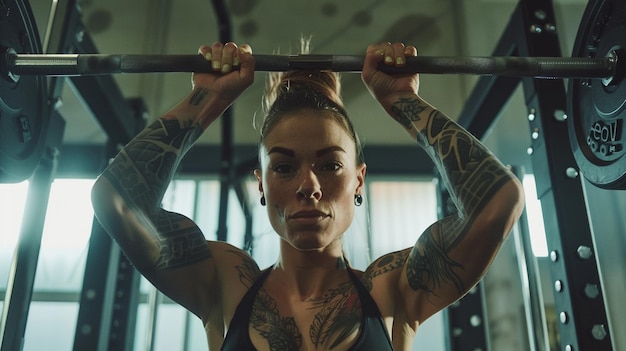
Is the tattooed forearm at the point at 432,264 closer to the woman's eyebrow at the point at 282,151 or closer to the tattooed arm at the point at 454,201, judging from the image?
the tattooed arm at the point at 454,201

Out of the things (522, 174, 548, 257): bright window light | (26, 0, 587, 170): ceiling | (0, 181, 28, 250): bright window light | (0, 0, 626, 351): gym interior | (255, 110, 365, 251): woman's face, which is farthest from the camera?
(26, 0, 587, 170): ceiling

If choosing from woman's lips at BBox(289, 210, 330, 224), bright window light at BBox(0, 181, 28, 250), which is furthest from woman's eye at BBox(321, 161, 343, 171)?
bright window light at BBox(0, 181, 28, 250)

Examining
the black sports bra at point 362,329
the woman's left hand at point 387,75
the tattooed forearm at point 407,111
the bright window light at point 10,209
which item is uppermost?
the bright window light at point 10,209

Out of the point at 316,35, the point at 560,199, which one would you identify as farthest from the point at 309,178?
the point at 316,35

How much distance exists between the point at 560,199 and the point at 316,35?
281 cm

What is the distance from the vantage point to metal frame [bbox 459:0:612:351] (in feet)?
4.91

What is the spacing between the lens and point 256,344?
130cm

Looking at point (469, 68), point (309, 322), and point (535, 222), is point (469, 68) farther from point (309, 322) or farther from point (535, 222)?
point (535, 222)

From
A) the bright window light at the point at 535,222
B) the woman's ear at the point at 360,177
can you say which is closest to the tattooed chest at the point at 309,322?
the woman's ear at the point at 360,177

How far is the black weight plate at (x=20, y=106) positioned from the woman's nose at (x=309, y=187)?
75 centimetres

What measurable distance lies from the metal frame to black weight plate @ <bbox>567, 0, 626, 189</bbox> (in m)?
0.10

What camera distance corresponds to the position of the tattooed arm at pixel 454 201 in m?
1.23

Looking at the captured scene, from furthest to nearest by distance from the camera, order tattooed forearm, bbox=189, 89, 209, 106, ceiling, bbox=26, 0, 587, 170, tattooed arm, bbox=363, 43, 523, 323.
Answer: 1. ceiling, bbox=26, 0, 587, 170
2. tattooed forearm, bbox=189, 89, 209, 106
3. tattooed arm, bbox=363, 43, 523, 323

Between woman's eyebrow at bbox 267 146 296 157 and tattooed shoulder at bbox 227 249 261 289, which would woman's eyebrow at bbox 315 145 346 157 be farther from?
tattooed shoulder at bbox 227 249 261 289
